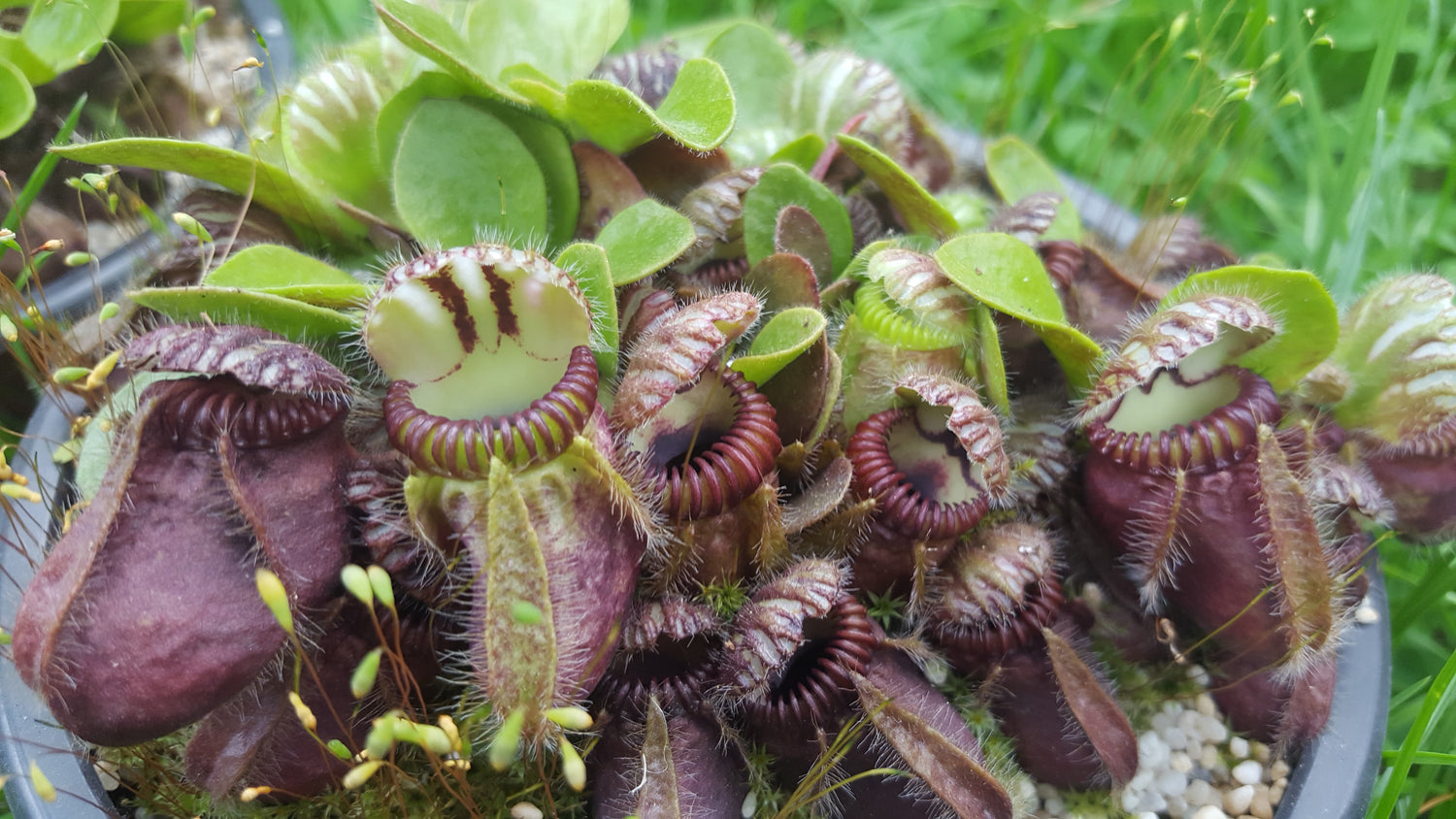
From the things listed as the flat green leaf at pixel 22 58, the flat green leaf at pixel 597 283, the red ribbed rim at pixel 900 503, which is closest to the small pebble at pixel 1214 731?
the red ribbed rim at pixel 900 503

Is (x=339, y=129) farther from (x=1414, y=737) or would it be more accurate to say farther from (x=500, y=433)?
(x=1414, y=737)

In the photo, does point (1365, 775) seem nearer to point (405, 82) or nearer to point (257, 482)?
point (257, 482)

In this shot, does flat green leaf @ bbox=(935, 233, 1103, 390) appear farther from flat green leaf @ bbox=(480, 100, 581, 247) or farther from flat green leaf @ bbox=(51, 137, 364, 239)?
flat green leaf @ bbox=(51, 137, 364, 239)

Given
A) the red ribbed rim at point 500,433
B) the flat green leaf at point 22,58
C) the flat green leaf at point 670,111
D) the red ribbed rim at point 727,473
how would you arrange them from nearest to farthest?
1. the red ribbed rim at point 500,433
2. the red ribbed rim at point 727,473
3. the flat green leaf at point 670,111
4. the flat green leaf at point 22,58

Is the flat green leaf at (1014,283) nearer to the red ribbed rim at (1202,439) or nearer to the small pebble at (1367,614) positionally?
the red ribbed rim at (1202,439)

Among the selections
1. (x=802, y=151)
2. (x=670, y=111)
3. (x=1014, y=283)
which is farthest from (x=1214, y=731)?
(x=670, y=111)

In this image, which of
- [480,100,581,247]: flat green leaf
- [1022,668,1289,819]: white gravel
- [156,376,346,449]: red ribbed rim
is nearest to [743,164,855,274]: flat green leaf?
[480,100,581,247]: flat green leaf
